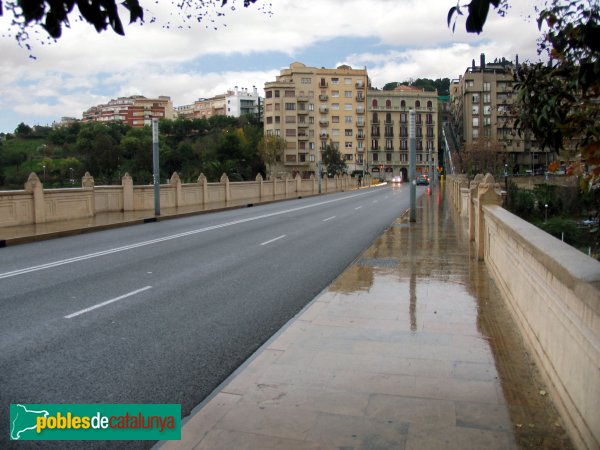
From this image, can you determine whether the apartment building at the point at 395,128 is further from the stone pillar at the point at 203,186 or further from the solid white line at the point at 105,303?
the solid white line at the point at 105,303

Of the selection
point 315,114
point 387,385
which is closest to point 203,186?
point 387,385

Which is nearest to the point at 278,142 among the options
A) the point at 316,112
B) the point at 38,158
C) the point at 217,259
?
the point at 316,112

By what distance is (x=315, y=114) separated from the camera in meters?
120

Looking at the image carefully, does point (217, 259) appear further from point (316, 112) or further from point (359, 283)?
point (316, 112)

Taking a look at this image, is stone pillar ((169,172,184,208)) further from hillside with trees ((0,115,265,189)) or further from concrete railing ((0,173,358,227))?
hillside with trees ((0,115,265,189))

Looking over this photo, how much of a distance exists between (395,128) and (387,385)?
406 ft

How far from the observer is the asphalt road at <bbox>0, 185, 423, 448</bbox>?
5.16 meters

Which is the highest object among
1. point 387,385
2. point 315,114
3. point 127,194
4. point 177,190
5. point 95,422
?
point 315,114

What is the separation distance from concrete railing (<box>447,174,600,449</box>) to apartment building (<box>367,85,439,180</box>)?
393 feet

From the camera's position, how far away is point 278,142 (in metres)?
111

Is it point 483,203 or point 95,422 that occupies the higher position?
point 483,203

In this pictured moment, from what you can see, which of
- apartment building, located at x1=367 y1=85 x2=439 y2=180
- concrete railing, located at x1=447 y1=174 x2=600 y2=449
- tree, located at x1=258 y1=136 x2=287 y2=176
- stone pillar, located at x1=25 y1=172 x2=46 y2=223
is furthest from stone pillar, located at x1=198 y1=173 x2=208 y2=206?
apartment building, located at x1=367 y1=85 x2=439 y2=180

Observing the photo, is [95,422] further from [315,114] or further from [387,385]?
[315,114]

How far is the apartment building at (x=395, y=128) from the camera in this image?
407 ft
